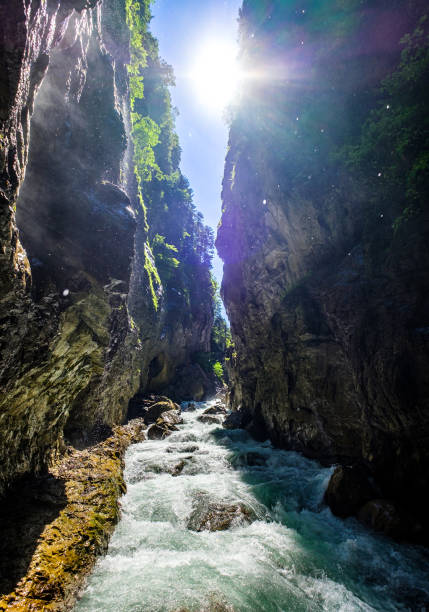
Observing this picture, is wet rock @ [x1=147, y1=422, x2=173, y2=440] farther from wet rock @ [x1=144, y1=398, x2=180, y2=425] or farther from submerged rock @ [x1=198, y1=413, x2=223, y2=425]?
submerged rock @ [x1=198, y1=413, x2=223, y2=425]

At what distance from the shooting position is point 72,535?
458cm

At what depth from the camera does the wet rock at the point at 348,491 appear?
710 centimetres

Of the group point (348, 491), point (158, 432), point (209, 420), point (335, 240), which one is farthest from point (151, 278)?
point (348, 491)

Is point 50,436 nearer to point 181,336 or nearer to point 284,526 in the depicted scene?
point 284,526

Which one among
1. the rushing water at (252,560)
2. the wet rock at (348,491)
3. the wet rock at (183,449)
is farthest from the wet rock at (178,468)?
the wet rock at (348,491)

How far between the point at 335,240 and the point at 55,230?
11441 mm

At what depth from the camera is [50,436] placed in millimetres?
6773

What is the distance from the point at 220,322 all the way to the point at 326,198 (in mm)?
37174

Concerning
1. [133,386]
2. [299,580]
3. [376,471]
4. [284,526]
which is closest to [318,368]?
[376,471]

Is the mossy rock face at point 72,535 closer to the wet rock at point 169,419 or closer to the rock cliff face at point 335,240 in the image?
the rock cliff face at point 335,240

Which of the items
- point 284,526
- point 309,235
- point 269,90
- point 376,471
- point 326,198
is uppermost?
point 269,90

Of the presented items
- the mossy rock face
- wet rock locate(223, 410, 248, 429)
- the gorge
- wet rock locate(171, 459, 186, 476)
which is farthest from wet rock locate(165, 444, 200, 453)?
wet rock locate(223, 410, 248, 429)

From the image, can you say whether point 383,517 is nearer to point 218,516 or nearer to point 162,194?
point 218,516

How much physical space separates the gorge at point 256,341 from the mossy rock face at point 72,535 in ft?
0.12
